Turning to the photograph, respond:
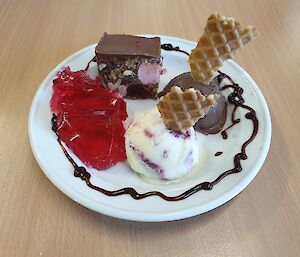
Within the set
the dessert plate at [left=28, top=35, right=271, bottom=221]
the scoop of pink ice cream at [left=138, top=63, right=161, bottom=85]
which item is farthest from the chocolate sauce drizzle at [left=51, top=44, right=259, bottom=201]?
the scoop of pink ice cream at [left=138, top=63, right=161, bottom=85]

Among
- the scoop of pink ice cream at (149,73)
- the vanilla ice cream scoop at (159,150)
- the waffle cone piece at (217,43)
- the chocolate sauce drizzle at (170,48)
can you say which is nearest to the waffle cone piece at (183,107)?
the vanilla ice cream scoop at (159,150)

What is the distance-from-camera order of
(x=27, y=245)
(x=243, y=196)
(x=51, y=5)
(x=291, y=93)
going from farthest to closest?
1. (x=51, y=5)
2. (x=291, y=93)
3. (x=243, y=196)
4. (x=27, y=245)

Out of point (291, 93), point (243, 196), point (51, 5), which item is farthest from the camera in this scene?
point (51, 5)

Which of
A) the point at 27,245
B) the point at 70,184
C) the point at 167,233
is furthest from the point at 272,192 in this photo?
the point at 27,245

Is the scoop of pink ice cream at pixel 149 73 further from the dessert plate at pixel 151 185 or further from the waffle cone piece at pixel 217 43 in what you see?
the waffle cone piece at pixel 217 43

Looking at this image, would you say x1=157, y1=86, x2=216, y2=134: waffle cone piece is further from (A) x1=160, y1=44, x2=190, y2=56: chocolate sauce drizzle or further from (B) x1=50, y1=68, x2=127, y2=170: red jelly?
(A) x1=160, y1=44, x2=190, y2=56: chocolate sauce drizzle

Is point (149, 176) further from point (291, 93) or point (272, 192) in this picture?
point (291, 93)
